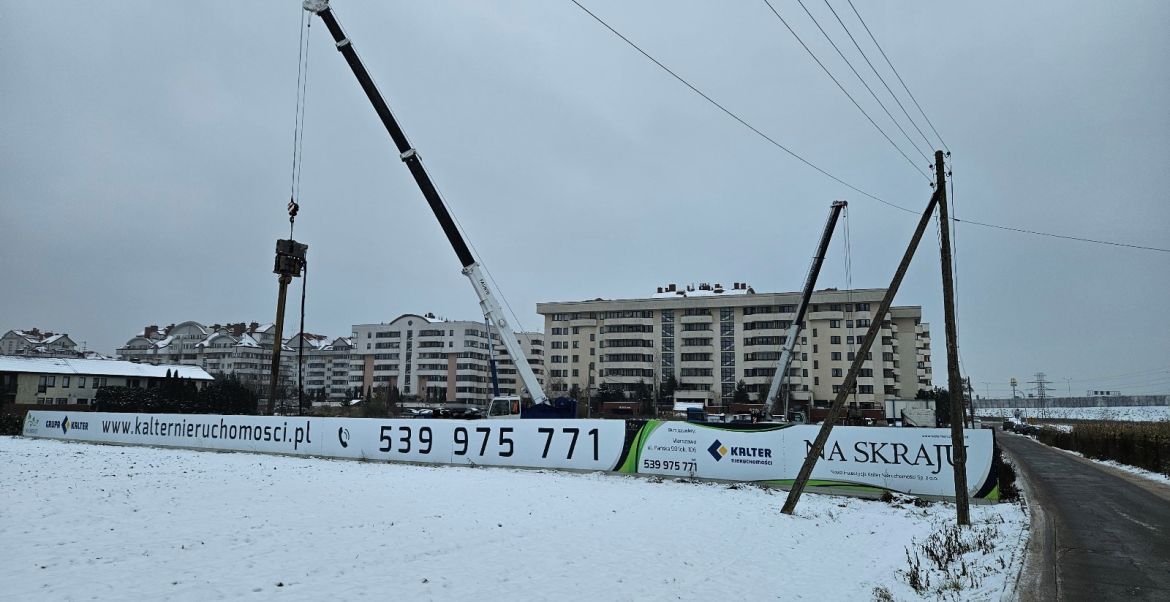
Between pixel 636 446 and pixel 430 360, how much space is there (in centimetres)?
9915

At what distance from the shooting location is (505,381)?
121438mm

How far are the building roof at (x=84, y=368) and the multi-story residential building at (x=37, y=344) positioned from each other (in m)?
66.0

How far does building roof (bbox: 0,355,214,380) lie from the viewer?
67.9 meters

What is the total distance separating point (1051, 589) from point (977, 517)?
7142 mm

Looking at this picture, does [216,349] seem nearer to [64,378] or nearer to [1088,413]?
[64,378]

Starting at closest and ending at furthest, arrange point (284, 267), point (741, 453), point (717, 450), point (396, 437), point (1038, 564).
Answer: point (1038, 564) < point (741, 453) < point (717, 450) < point (396, 437) < point (284, 267)

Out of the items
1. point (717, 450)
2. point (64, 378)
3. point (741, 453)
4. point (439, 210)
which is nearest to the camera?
point (741, 453)

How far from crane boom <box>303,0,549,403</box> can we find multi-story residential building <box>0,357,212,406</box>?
177 feet

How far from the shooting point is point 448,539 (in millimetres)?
11742

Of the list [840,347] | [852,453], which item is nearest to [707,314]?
[840,347]

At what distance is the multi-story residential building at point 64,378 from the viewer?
6644cm

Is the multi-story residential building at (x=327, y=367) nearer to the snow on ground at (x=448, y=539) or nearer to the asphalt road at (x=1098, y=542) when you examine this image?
the snow on ground at (x=448, y=539)

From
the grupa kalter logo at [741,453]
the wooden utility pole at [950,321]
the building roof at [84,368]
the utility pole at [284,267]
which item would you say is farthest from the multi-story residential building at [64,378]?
the wooden utility pole at [950,321]

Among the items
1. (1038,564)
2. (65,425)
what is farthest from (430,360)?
(1038,564)
